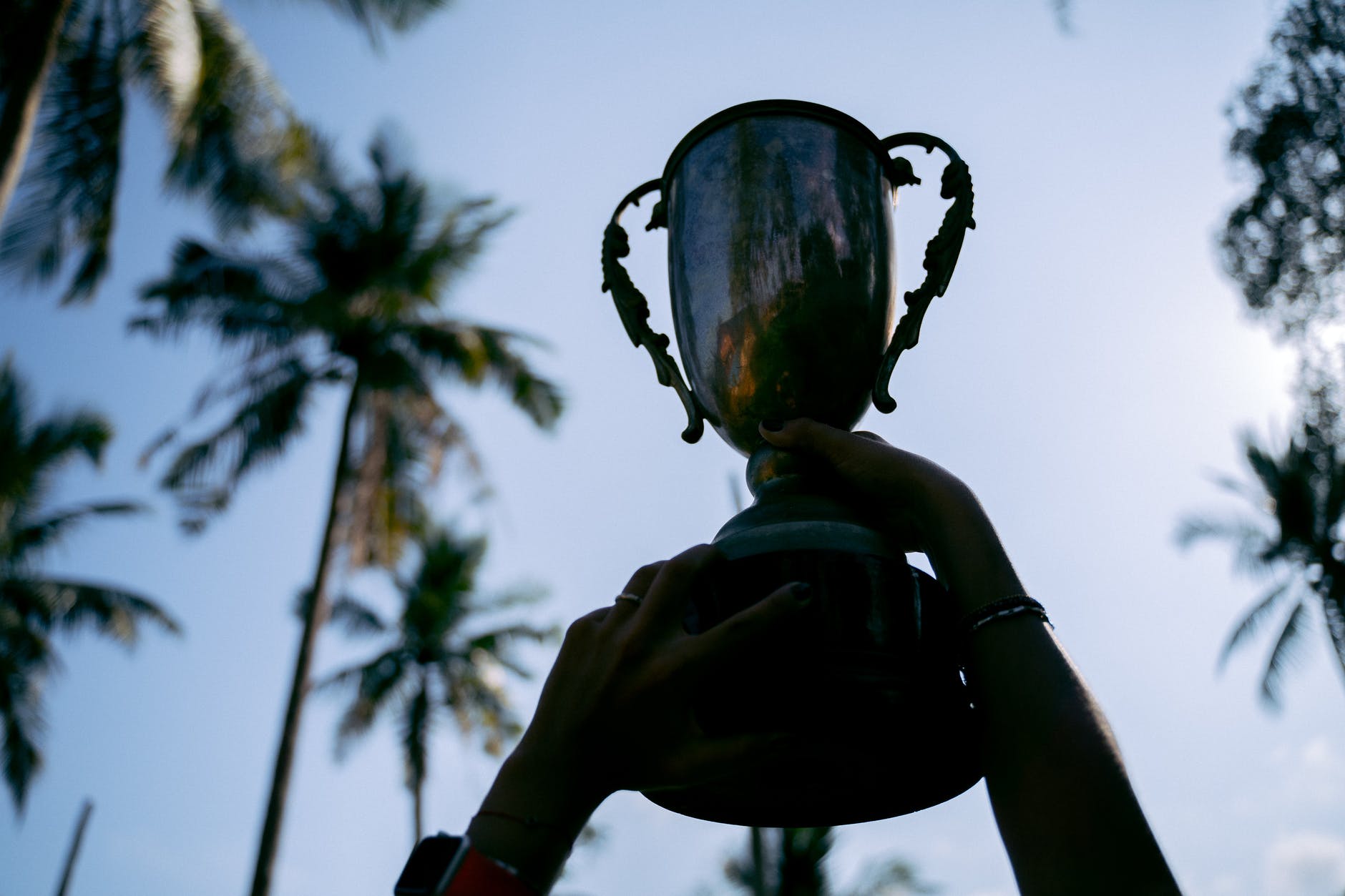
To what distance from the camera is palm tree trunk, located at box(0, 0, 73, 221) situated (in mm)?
7219

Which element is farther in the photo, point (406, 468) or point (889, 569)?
point (406, 468)

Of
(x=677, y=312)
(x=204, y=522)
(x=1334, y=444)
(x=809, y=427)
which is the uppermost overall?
(x=1334, y=444)

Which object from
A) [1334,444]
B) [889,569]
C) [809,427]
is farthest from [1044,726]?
[1334,444]

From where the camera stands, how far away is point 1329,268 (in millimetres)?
13070

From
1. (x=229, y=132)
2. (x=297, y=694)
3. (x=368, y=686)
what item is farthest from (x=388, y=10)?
(x=368, y=686)

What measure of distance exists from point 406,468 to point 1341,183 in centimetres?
1243

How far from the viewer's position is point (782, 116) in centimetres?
165

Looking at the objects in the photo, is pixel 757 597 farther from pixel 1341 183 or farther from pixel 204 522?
pixel 204 522

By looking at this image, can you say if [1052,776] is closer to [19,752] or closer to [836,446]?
[836,446]

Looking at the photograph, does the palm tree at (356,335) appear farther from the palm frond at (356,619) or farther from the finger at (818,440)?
the finger at (818,440)

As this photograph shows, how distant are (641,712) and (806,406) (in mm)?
595

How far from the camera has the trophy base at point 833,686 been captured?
44.3 inches

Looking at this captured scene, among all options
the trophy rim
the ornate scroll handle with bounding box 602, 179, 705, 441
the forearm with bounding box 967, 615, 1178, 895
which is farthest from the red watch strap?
the trophy rim

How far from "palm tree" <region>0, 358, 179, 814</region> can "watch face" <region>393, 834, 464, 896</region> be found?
20239 millimetres
